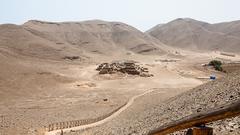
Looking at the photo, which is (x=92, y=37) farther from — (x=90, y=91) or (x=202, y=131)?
(x=202, y=131)

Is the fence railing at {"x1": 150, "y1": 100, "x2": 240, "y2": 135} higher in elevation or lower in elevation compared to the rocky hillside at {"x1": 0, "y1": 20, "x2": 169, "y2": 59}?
higher

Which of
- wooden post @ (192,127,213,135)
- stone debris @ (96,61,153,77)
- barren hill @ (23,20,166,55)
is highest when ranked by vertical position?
wooden post @ (192,127,213,135)

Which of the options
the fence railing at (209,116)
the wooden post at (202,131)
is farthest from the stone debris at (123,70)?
the wooden post at (202,131)

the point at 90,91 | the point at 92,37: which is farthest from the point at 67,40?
the point at 90,91

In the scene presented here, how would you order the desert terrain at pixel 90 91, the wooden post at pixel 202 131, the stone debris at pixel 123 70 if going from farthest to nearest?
the stone debris at pixel 123 70 → the desert terrain at pixel 90 91 → the wooden post at pixel 202 131

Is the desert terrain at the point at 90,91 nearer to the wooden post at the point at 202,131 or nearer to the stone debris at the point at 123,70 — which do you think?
the stone debris at the point at 123,70

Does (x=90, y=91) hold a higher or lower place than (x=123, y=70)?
higher

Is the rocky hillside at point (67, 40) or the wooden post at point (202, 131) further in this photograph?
the rocky hillside at point (67, 40)

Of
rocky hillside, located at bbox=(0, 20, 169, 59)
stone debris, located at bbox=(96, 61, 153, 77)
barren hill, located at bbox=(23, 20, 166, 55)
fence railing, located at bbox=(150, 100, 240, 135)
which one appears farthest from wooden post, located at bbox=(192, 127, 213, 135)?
barren hill, located at bbox=(23, 20, 166, 55)

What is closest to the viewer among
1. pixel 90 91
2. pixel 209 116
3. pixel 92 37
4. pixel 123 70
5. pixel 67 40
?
pixel 209 116

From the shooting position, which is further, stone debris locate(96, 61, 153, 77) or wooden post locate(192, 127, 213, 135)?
stone debris locate(96, 61, 153, 77)

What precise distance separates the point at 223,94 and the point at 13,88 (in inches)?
1856

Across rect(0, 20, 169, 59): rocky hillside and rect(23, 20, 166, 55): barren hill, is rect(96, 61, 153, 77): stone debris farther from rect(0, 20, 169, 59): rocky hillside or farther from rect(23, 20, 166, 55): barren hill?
rect(23, 20, 166, 55): barren hill

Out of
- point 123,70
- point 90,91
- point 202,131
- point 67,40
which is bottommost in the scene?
point 67,40
